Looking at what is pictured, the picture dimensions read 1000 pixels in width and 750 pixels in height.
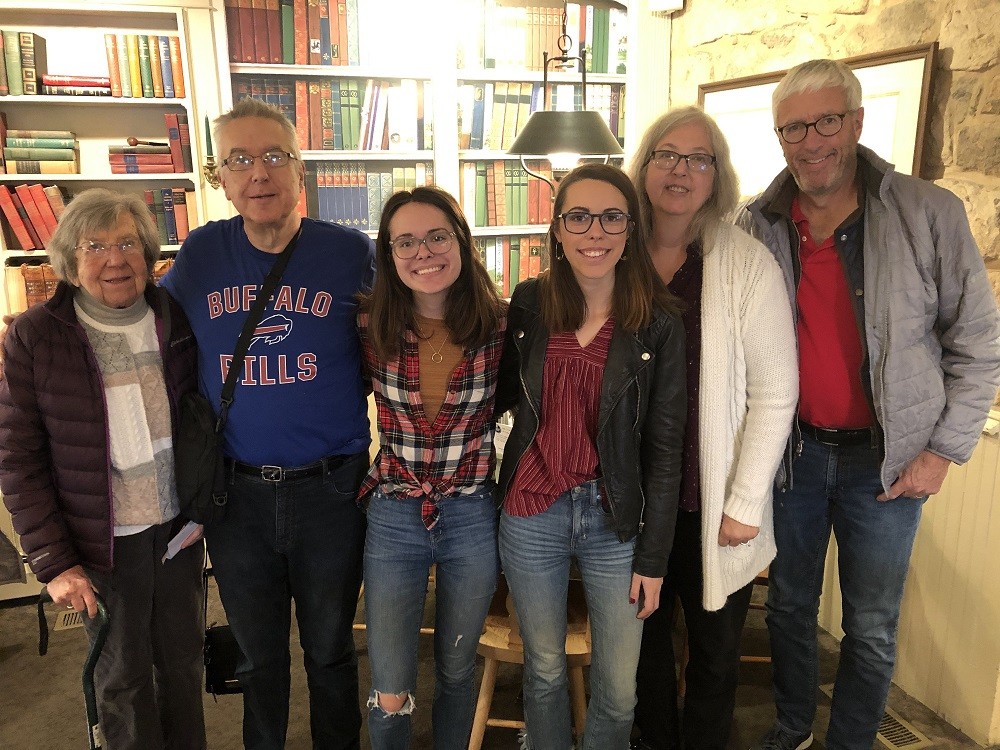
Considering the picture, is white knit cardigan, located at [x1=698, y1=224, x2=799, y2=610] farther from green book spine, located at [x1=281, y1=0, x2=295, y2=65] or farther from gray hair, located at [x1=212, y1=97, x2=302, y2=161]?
green book spine, located at [x1=281, y1=0, x2=295, y2=65]

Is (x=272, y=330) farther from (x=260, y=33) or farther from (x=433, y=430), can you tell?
(x=260, y=33)

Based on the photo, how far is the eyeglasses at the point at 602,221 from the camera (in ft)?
4.56

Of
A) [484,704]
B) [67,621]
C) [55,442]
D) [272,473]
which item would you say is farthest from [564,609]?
[67,621]

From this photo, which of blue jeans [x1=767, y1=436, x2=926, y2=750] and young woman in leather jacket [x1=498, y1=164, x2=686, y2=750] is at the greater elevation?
young woman in leather jacket [x1=498, y1=164, x2=686, y2=750]

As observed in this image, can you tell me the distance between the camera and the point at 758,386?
1490mm

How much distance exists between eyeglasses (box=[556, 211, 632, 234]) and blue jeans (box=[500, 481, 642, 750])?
500 mm

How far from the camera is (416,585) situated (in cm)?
150

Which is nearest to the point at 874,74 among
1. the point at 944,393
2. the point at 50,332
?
the point at 944,393

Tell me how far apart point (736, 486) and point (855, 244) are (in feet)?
1.88

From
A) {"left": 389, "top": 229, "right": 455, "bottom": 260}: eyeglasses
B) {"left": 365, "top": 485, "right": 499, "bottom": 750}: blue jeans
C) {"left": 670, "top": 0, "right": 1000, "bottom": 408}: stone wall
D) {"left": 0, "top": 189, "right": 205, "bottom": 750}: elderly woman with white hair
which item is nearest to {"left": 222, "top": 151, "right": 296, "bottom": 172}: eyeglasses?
{"left": 0, "top": 189, "right": 205, "bottom": 750}: elderly woman with white hair

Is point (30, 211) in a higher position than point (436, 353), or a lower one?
higher

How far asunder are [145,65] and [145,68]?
0.01 metres

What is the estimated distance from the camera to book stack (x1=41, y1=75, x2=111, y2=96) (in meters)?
2.97

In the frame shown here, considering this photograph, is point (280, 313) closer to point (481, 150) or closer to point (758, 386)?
point (758, 386)
